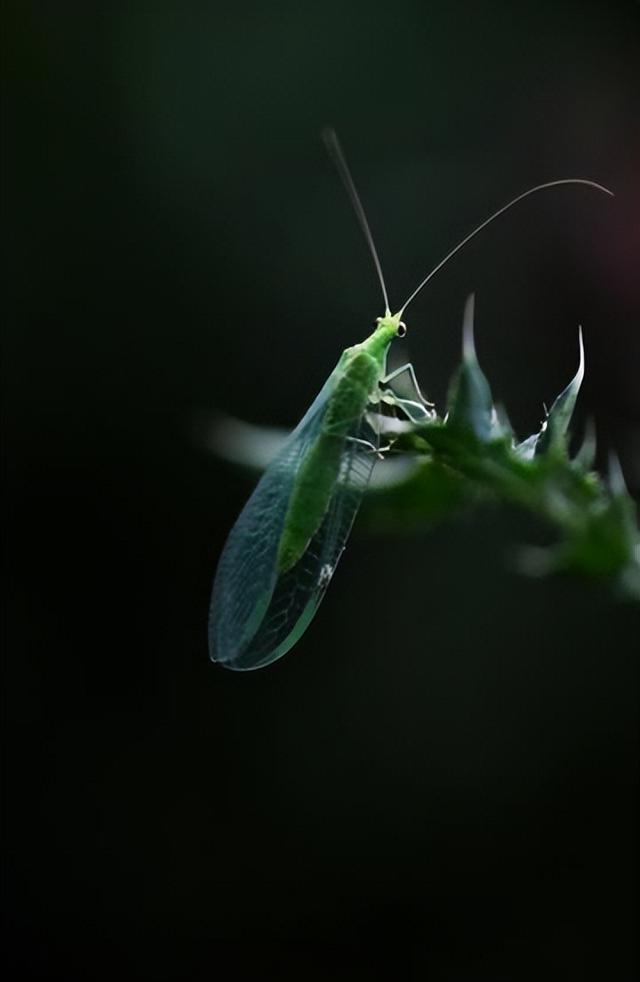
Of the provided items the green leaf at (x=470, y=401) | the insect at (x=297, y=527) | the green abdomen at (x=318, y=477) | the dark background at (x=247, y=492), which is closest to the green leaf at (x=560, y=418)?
the green leaf at (x=470, y=401)

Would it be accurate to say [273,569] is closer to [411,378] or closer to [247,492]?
[411,378]

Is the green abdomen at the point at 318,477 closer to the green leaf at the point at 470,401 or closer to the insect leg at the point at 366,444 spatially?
the insect leg at the point at 366,444

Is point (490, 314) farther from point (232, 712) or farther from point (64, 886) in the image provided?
point (64, 886)

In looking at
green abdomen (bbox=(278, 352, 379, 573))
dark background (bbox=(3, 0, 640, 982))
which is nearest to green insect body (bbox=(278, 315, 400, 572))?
green abdomen (bbox=(278, 352, 379, 573))

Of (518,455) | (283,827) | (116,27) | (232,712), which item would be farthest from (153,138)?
(518,455)

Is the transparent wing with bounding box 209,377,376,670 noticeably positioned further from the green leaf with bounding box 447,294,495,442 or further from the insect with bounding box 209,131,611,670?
the green leaf with bounding box 447,294,495,442

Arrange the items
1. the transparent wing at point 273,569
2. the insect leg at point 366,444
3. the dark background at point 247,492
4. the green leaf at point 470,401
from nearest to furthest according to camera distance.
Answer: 1. the green leaf at point 470,401
2. the insect leg at point 366,444
3. the transparent wing at point 273,569
4. the dark background at point 247,492
